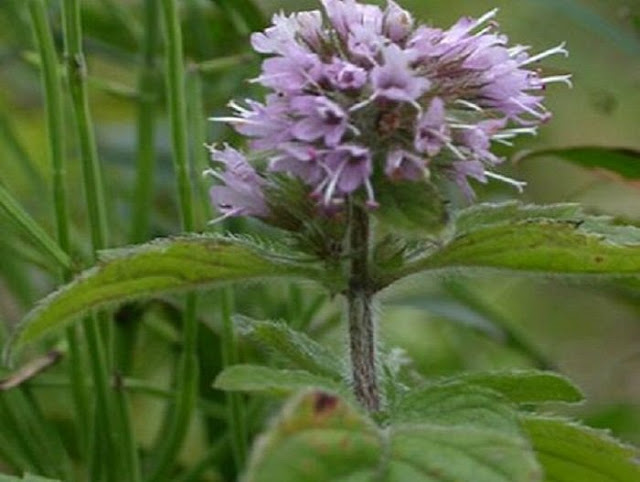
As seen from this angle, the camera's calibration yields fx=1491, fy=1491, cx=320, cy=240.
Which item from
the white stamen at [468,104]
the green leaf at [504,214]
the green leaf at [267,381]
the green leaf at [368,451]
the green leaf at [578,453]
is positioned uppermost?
the white stamen at [468,104]

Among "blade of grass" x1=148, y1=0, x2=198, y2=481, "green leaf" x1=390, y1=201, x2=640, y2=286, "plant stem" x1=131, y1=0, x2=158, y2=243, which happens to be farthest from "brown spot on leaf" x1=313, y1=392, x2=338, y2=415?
"plant stem" x1=131, y1=0, x2=158, y2=243

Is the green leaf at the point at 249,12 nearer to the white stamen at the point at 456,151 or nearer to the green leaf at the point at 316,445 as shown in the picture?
the white stamen at the point at 456,151

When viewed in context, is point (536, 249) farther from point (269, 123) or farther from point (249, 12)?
point (249, 12)

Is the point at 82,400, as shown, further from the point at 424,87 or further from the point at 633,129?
the point at 633,129

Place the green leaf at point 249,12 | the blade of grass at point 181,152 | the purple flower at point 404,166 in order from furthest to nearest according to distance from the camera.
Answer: the green leaf at point 249,12 → the blade of grass at point 181,152 → the purple flower at point 404,166

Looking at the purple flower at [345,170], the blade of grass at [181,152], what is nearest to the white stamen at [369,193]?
the purple flower at [345,170]

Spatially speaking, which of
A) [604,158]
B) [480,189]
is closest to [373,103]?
[604,158]

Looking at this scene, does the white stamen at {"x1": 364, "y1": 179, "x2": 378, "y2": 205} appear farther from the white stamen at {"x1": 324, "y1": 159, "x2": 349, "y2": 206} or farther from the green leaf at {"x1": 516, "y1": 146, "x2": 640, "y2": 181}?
the green leaf at {"x1": 516, "y1": 146, "x2": 640, "y2": 181}
